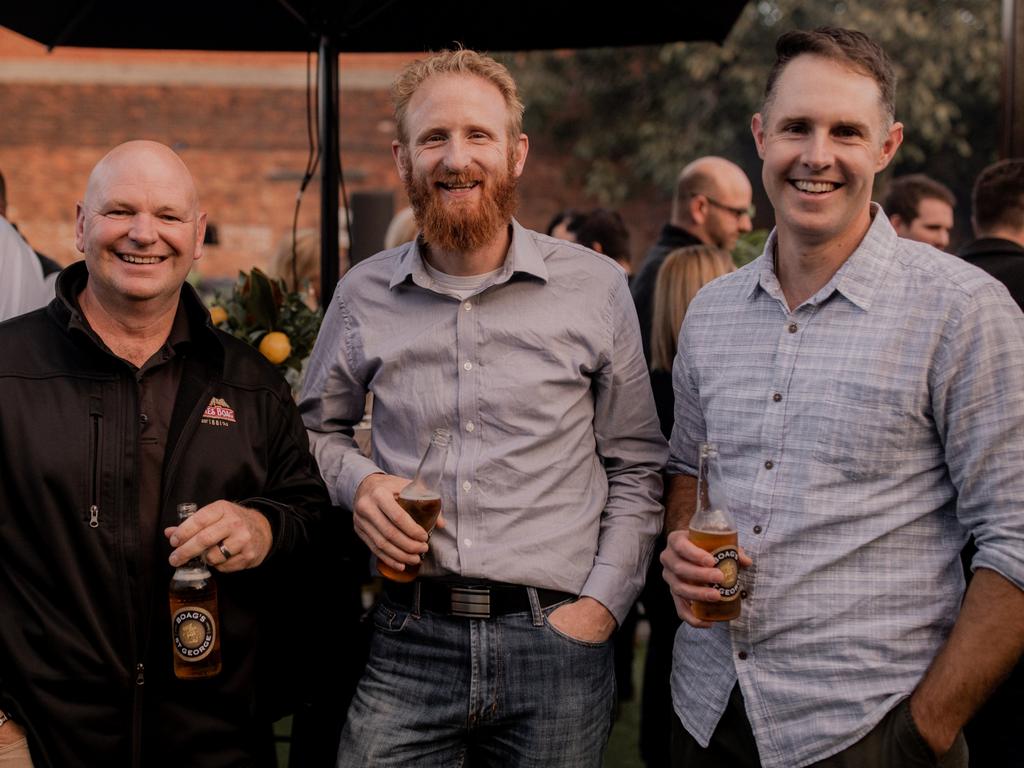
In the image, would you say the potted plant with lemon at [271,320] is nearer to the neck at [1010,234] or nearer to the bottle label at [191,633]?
the bottle label at [191,633]

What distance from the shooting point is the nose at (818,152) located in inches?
74.1

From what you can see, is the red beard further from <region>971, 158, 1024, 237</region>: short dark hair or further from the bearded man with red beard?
<region>971, 158, 1024, 237</region>: short dark hair

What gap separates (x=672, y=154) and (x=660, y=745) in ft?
36.1

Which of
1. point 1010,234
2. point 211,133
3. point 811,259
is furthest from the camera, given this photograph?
point 211,133

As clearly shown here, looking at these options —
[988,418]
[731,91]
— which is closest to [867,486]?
[988,418]

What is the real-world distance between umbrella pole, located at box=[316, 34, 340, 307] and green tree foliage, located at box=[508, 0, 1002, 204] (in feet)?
31.6

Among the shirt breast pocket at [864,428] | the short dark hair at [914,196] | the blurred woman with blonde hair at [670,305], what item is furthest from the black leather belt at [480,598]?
the short dark hair at [914,196]

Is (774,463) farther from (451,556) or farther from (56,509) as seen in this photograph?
(56,509)

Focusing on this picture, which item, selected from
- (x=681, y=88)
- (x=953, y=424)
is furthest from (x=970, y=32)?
(x=953, y=424)

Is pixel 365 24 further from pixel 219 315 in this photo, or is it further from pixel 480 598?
pixel 480 598

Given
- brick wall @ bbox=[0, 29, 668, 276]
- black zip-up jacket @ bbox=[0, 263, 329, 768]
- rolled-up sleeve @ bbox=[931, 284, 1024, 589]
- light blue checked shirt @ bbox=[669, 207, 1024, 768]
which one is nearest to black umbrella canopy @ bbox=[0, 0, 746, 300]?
black zip-up jacket @ bbox=[0, 263, 329, 768]

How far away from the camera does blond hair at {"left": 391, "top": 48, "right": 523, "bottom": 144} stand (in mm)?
2191

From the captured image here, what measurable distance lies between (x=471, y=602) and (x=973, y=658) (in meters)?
0.94

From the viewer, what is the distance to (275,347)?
10.2 ft
